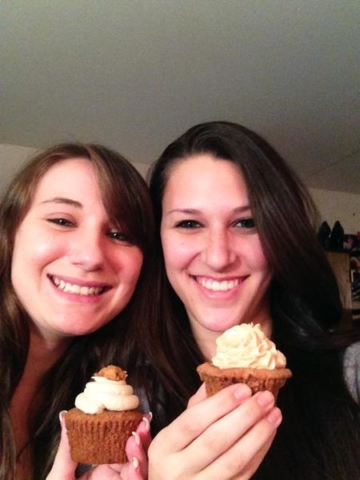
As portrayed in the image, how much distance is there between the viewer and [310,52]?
11.0 feet

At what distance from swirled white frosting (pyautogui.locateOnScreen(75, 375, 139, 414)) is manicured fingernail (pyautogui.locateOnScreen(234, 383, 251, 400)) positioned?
479 mm

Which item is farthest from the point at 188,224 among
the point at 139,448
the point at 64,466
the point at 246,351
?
the point at 64,466

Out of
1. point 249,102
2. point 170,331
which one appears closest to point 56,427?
point 170,331

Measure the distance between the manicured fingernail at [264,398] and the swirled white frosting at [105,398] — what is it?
521mm

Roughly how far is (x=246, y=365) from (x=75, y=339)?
1.05m

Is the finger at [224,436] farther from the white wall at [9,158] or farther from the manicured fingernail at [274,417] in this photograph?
the white wall at [9,158]

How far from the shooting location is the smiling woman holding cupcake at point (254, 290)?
1.64 m

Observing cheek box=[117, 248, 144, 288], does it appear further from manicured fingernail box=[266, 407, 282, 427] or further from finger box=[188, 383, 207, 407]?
manicured fingernail box=[266, 407, 282, 427]

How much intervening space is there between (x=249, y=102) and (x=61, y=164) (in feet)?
9.02

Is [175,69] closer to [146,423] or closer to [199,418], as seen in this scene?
[146,423]

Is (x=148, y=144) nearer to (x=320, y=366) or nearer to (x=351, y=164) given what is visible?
(x=351, y=164)

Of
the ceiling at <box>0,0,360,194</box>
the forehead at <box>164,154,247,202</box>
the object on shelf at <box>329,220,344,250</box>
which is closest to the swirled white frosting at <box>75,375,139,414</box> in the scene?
the forehead at <box>164,154,247,202</box>

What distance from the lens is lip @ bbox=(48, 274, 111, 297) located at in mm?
1780

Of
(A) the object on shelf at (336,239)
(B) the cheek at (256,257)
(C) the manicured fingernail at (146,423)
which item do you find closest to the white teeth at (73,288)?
(C) the manicured fingernail at (146,423)
